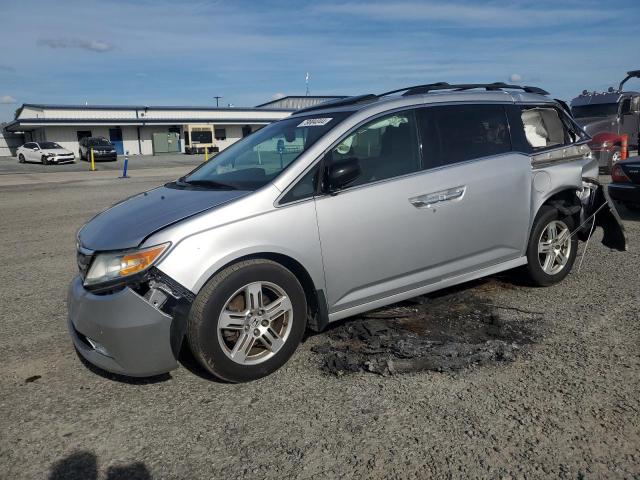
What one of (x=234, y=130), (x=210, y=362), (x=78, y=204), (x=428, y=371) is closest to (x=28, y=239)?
(x=78, y=204)

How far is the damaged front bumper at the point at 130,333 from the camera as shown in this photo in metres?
3.14

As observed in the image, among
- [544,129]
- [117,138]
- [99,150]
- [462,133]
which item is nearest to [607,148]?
[544,129]

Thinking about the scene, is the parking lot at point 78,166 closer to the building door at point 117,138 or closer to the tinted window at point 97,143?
the tinted window at point 97,143

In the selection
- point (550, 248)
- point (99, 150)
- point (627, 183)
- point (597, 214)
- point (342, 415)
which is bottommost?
point (342, 415)

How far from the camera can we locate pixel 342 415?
309 centimetres

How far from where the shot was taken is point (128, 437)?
9.68 ft

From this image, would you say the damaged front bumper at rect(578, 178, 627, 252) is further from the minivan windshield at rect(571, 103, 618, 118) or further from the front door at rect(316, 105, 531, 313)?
the minivan windshield at rect(571, 103, 618, 118)

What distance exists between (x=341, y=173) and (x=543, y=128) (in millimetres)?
2689

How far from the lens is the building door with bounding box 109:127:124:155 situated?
52.1 m

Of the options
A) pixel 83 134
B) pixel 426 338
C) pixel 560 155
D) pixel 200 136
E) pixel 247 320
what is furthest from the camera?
pixel 200 136

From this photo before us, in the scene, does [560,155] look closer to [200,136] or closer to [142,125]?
[200,136]

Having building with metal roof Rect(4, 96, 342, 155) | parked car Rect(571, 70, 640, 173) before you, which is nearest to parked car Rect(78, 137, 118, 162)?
building with metal roof Rect(4, 96, 342, 155)

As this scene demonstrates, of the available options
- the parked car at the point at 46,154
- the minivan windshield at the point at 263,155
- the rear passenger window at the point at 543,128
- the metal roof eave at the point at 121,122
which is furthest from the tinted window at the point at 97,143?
the rear passenger window at the point at 543,128

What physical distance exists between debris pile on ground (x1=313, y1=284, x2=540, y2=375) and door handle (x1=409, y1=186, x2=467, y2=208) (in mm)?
980
